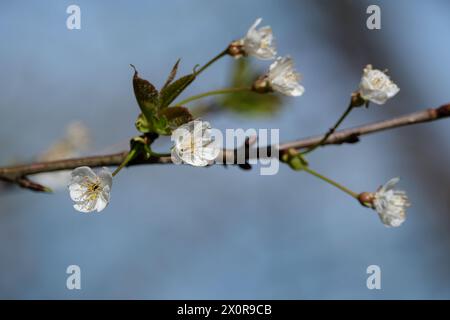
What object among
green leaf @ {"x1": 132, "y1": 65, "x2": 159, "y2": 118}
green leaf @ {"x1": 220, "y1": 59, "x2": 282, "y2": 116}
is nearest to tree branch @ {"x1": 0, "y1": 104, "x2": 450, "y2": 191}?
green leaf @ {"x1": 132, "y1": 65, "x2": 159, "y2": 118}

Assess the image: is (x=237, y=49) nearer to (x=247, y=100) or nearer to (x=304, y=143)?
(x=304, y=143)

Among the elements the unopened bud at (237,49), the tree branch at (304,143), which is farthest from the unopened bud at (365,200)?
the unopened bud at (237,49)

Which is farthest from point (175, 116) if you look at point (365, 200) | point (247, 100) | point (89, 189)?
point (247, 100)

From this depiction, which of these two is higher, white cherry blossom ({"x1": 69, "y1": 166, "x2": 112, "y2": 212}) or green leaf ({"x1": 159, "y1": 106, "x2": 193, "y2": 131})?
green leaf ({"x1": 159, "y1": 106, "x2": 193, "y2": 131})

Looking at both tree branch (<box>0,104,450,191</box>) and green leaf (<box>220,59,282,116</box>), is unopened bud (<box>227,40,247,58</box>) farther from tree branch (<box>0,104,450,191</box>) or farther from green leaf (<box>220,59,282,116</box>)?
green leaf (<box>220,59,282,116</box>)
